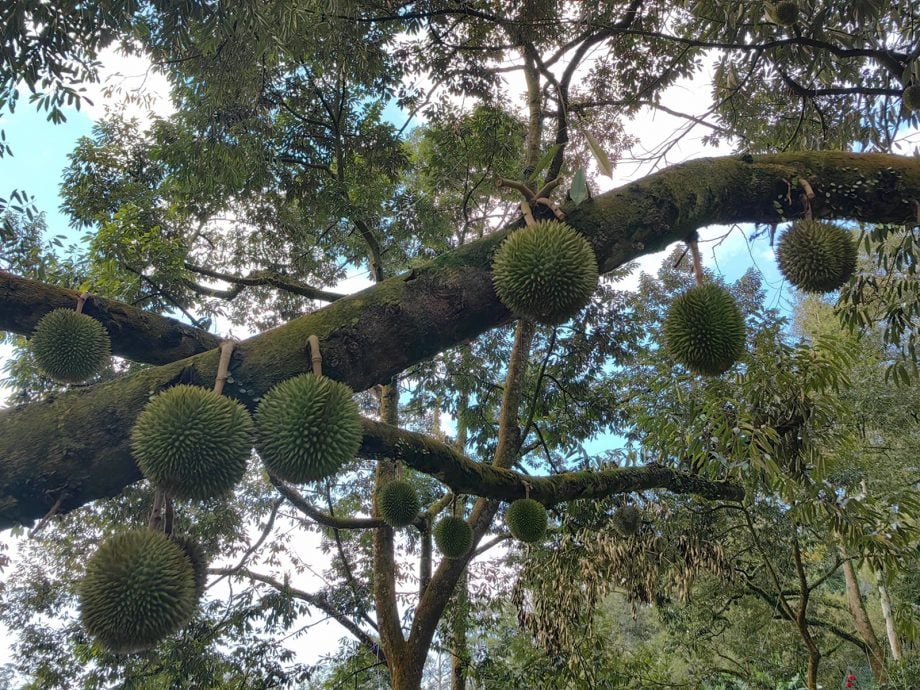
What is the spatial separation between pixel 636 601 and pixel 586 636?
2.16 feet

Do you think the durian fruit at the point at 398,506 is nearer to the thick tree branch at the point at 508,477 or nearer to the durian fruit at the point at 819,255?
the thick tree branch at the point at 508,477

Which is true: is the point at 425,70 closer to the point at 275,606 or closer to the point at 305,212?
the point at 305,212

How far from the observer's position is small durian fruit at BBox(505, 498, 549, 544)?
2967mm

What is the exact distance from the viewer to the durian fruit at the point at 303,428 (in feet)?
4.37

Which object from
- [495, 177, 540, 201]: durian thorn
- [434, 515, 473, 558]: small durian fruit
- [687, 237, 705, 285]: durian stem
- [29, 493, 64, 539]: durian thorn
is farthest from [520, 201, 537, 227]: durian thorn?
[434, 515, 473, 558]: small durian fruit

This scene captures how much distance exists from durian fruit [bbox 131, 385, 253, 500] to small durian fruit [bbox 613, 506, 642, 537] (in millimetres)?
3271

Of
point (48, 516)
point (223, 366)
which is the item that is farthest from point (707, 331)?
point (48, 516)

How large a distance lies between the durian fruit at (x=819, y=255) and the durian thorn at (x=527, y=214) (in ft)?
3.04

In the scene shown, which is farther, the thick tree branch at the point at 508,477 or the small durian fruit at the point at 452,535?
the small durian fruit at the point at 452,535

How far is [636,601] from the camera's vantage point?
13.4 feet

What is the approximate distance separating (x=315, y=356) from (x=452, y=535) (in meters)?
2.28

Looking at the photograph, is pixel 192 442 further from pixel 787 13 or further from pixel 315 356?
pixel 787 13

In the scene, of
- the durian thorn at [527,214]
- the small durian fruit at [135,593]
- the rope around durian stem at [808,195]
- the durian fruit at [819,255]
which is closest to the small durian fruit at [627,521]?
the durian fruit at [819,255]

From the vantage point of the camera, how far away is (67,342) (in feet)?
5.15
